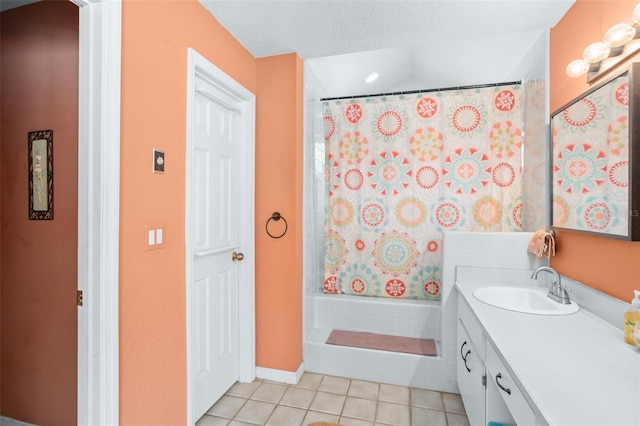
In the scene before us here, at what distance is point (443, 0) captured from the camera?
1.68 metres

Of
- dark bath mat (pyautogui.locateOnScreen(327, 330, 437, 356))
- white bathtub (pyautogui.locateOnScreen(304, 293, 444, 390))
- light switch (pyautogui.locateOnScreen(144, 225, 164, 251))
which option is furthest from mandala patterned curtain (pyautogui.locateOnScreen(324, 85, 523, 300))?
light switch (pyautogui.locateOnScreen(144, 225, 164, 251))

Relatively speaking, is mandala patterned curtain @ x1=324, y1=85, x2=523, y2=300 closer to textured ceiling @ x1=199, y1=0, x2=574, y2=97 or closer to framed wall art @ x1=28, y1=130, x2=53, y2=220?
textured ceiling @ x1=199, y1=0, x2=574, y2=97

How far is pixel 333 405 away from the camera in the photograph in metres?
2.03

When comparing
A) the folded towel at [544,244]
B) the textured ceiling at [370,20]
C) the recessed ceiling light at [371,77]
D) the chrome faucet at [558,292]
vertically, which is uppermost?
the recessed ceiling light at [371,77]

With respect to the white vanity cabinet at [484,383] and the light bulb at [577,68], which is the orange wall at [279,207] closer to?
the white vanity cabinet at [484,383]

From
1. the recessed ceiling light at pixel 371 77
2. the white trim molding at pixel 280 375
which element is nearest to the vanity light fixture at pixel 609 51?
the recessed ceiling light at pixel 371 77

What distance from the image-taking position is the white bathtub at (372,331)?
7.39 ft

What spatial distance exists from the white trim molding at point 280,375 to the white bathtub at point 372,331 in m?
0.18

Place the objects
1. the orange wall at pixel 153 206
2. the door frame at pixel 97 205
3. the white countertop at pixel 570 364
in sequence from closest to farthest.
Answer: the white countertop at pixel 570 364, the door frame at pixel 97 205, the orange wall at pixel 153 206

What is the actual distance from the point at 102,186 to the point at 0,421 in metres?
1.73

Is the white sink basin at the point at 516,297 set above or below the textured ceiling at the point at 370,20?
below

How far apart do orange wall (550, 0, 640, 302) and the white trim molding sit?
1864 mm

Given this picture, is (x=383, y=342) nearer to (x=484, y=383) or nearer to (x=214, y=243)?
(x=484, y=383)

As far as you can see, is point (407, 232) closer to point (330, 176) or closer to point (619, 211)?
point (330, 176)
